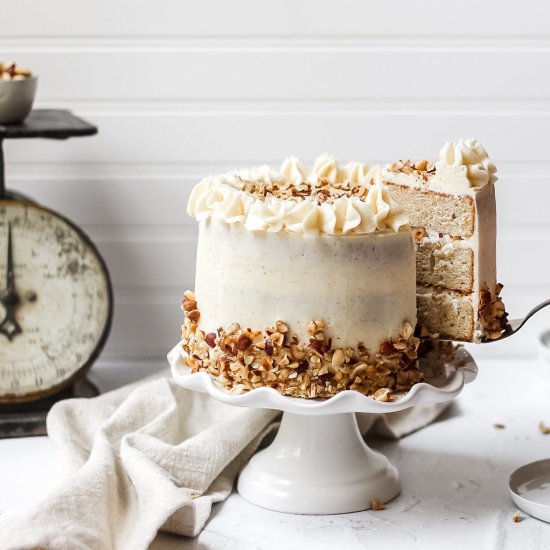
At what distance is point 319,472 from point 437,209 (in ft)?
1.52

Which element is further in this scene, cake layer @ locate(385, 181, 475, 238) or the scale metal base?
the scale metal base

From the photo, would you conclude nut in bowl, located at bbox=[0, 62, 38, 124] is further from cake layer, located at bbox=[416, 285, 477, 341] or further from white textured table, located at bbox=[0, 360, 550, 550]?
cake layer, located at bbox=[416, 285, 477, 341]

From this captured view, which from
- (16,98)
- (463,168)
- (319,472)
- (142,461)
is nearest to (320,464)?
(319,472)

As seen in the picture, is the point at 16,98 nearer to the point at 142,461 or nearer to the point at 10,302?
the point at 10,302

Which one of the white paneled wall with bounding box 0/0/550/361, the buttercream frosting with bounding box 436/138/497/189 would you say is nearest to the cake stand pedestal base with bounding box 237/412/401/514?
the buttercream frosting with bounding box 436/138/497/189

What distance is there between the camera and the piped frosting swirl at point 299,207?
4.83ft

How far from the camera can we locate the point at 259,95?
2227mm

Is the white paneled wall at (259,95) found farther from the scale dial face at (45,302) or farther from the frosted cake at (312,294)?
the frosted cake at (312,294)

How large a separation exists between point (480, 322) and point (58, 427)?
77 centimetres

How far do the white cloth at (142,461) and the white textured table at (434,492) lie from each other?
0.15 ft

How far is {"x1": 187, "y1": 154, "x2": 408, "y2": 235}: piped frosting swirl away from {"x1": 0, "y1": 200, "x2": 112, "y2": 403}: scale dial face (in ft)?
1.44

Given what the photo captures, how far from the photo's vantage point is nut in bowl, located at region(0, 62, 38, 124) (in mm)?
1873

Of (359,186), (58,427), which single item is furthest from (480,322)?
(58,427)

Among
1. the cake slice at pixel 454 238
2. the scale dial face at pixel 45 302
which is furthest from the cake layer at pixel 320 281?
the scale dial face at pixel 45 302
